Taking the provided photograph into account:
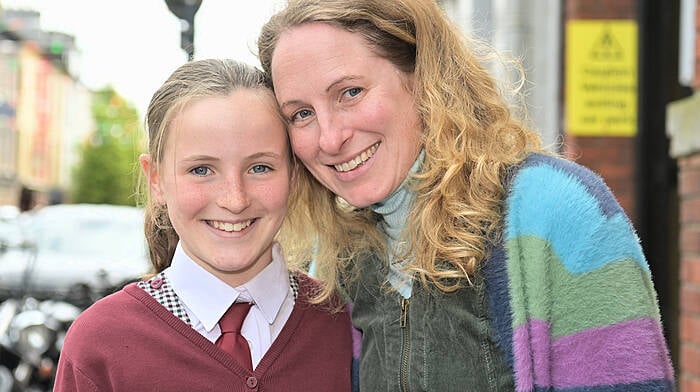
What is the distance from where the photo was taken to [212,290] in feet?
8.25

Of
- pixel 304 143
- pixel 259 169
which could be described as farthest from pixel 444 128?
pixel 259 169

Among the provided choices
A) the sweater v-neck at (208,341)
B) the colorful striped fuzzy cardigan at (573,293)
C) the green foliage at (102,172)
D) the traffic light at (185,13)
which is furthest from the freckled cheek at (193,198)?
the green foliage at (102,172)

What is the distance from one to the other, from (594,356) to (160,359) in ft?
3.21

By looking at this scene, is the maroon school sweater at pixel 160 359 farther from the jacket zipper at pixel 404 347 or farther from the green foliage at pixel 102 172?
the green foliage at pixel 102 172

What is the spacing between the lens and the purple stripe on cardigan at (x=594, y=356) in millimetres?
2074

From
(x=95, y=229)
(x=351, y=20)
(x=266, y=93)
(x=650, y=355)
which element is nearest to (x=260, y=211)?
(x=266, y=93)

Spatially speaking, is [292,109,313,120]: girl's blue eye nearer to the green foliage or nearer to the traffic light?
the traffic light

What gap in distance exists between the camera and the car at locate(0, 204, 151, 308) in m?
6.21

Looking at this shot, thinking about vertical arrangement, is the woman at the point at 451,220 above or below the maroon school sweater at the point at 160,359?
above

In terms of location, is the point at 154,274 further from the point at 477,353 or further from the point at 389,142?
the point at 477,353

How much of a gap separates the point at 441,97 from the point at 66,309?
3.67 metres

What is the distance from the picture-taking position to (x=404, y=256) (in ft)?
8.05

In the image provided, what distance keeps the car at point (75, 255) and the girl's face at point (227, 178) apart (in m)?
3.61

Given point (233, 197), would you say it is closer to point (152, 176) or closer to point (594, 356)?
point (152, 176)
